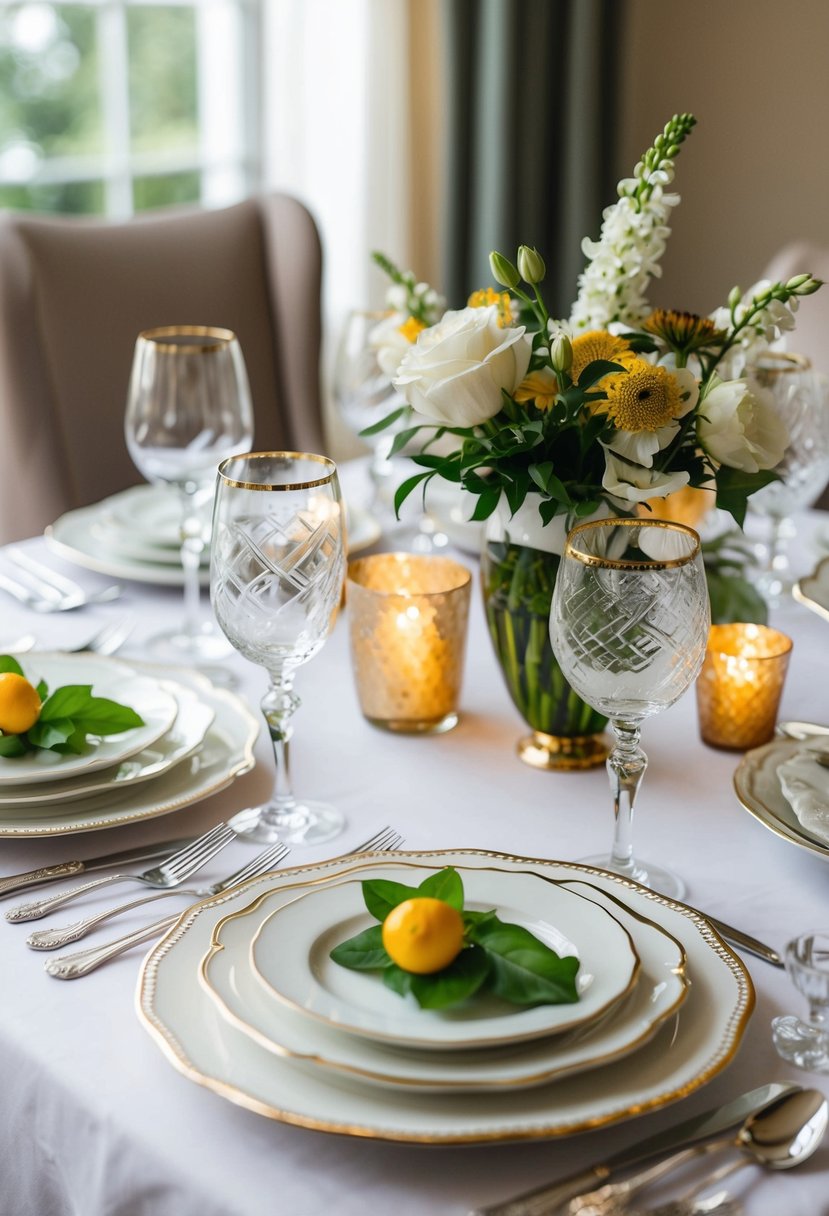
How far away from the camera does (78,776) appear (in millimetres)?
912

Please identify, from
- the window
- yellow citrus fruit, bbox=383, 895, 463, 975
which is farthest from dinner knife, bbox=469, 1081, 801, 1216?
the window

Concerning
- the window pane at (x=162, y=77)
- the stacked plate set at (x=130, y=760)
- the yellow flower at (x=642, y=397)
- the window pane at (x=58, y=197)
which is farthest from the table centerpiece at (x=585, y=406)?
the window pane at (x=162, y=77)

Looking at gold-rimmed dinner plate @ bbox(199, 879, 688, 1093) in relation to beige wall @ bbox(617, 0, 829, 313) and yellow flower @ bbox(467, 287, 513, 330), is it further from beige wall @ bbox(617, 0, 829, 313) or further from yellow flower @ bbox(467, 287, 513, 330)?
beige wall @ bbox(617, 0, 829, 313)

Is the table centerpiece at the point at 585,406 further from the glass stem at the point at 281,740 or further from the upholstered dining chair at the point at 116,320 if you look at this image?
the upholstered dining chair at the point at 116,320

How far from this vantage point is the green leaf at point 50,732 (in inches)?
35.8

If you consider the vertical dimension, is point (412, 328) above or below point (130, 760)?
above

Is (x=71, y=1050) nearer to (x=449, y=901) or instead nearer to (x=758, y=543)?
(x=449, y=901)

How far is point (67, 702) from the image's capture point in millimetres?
931

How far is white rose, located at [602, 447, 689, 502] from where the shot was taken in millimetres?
868

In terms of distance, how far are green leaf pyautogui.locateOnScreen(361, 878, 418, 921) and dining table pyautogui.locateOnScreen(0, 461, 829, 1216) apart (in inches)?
4.7

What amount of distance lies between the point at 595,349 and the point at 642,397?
71mm

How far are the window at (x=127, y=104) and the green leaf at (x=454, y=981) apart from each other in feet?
8.14

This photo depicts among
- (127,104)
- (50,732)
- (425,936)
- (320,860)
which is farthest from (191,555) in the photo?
(127,104)

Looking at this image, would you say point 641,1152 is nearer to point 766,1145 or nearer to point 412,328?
point 766,1145
